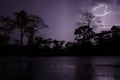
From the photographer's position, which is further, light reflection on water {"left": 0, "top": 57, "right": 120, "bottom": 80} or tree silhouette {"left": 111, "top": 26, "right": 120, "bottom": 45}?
tree silhouette {"left": 111, "top": 26, "right": 120, "bottom": 45}

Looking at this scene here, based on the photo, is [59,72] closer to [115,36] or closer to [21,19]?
[21,19]

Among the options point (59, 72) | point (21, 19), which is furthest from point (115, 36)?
point (59, 72)

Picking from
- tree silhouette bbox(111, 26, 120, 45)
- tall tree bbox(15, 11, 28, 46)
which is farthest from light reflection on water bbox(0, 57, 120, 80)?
tree silhouette bbox(111, 26, 120, 45)

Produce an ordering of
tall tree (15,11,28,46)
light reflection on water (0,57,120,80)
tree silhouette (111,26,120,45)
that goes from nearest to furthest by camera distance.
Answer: light reflection on water (0,57,120,80) < tall tree (15,11,28,46) < tree silhouette (111,26,120,45)

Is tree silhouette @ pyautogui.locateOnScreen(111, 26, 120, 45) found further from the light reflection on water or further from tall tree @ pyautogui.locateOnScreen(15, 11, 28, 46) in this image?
the light reflection on water

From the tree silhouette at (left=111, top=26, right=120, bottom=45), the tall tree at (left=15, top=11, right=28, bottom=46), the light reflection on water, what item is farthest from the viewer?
the tree silhouette at (left=111, top=26, right=120, bottom=45)

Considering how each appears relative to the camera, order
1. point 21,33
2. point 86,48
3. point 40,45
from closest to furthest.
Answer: point 21,33, point 86,48, point 40,45

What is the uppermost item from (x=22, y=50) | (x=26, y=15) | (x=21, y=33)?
(x=26, y=15)

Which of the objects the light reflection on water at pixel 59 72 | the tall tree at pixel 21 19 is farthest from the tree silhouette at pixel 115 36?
the light reflection on water at pixel 59 72

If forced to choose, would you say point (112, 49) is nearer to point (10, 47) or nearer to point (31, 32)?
point (31, 32)

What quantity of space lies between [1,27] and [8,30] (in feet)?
5.40

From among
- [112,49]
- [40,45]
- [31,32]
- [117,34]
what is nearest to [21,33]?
[31,32]

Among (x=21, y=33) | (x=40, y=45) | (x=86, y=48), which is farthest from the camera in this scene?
(x=40, y=45)

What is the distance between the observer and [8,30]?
56750mm
